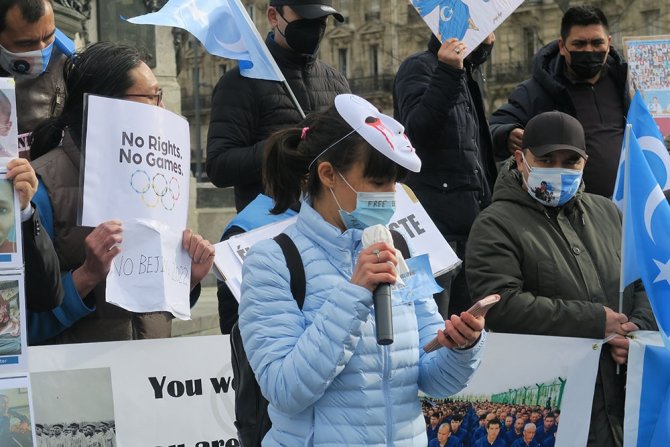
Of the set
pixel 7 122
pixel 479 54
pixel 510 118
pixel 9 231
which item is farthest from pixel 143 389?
pixel 510 118

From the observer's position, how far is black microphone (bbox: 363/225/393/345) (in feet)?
11.2

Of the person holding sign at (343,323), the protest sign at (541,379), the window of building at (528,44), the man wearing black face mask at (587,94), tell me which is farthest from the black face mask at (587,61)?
the window of building at (528,44)

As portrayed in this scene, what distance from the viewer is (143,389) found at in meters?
5.36

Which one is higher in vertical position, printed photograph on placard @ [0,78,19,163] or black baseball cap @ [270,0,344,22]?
printed photograph on placard @ [0,78,19,163]

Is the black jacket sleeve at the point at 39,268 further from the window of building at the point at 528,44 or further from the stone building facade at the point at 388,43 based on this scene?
the window of building at the point at 528,44

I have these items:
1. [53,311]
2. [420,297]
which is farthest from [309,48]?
[420,297]

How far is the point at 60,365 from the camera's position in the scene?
5129mm

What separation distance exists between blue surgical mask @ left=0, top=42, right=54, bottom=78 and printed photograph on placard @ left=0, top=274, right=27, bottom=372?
1.39m

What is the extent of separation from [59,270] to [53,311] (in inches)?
13.9

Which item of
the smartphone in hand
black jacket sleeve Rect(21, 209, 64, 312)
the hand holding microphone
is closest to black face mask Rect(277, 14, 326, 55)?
black jacket sleeve Rect(21, 209, 64, 312)

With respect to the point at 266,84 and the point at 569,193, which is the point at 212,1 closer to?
the point at 266,84

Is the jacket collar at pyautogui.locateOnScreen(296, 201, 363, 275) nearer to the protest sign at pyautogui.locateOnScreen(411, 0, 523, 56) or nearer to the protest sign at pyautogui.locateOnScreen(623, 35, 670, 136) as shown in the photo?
the protest sign at pyautogui.locateOnScreen(411, 0, 523, 56)

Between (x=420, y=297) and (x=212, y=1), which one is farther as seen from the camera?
(x=212, y=1)

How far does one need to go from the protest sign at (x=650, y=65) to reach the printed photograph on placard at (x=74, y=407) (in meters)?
4.16
